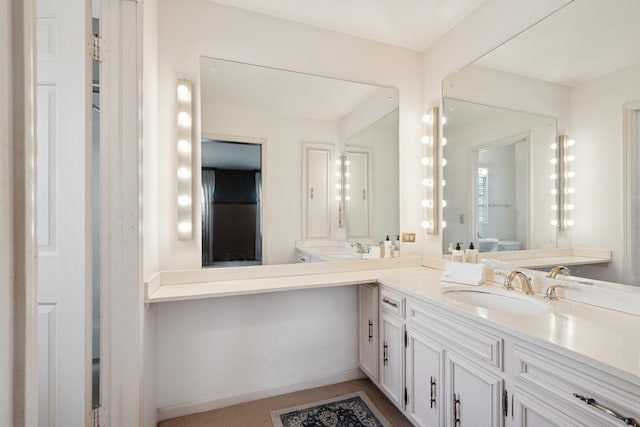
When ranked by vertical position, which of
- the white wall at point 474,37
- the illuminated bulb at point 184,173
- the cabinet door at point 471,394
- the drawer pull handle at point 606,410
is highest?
the white wall at point 474,37

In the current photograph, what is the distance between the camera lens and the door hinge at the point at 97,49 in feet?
4.55

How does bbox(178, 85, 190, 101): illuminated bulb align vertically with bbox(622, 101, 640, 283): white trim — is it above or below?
above

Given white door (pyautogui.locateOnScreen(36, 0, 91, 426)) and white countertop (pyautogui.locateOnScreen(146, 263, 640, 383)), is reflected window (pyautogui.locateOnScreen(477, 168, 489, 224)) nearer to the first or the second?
white countertop (pyautogui.locateOnScreen(146, 263, 640, 383))

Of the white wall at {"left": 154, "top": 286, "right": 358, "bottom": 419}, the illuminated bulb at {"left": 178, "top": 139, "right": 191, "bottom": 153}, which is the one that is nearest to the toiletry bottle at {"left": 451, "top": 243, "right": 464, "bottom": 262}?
the white wall at {"left": 154, "top": 286, "right": 358, "bottom": 419}

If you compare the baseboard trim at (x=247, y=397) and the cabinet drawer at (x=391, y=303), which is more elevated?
the cabinet drawer at (x=391, y=303)

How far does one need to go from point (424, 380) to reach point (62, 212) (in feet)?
6.57

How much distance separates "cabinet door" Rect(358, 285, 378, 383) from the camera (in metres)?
2.04

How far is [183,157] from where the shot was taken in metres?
1.82

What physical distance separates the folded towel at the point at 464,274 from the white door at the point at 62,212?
1.96 metres

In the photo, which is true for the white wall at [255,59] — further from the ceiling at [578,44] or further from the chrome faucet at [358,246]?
the ceiling at [578,44]

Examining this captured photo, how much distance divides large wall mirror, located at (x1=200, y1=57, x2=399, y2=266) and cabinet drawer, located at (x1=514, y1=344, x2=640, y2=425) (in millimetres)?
1380

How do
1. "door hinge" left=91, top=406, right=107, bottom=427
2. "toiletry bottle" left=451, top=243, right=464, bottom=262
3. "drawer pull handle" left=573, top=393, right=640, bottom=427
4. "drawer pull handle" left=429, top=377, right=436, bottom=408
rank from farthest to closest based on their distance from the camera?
"toiletry bottle" left=451, top=243, right=464, bottom=262
"drawer pull handle" left=429, top=377, right=436, bottom=408
"door hinge" left=91, top=406, right=107, bottom=427
"drawer pull handle" left=573, top=393, right=640, bottom=427

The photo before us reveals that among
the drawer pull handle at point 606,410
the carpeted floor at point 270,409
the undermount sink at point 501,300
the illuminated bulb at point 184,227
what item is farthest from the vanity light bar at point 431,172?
the illuminated bulb at point 184,227

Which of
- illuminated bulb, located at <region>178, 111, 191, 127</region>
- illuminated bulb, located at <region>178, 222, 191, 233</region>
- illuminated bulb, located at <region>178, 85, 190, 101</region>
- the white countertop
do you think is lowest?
the white countertop
